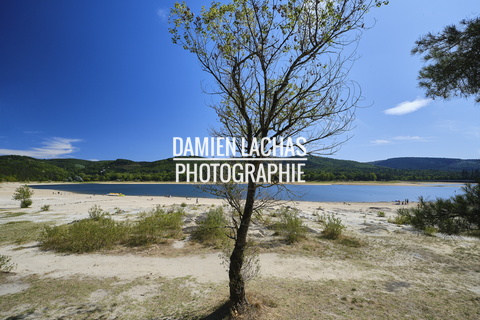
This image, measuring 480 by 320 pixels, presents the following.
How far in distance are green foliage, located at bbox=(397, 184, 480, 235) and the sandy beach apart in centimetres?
184

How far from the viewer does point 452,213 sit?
408 cm

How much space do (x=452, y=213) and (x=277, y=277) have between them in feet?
14.2

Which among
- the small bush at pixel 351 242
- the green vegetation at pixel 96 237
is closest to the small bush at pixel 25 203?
the green vegetation at pixel 96 237

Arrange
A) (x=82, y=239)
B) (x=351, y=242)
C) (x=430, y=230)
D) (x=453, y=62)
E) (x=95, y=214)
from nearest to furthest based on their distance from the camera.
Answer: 1. (x=453, y=62)
2. (x=430, y=230)
3. (x=82, y=239)
4. (x=351, y=242)
5. (x=95, y=214)

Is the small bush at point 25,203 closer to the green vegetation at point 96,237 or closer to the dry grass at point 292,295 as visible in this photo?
the green vegetation at point 96,237

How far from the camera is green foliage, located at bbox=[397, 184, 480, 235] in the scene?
384 centimetres

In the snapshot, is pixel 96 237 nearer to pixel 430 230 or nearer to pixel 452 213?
pixel 452 213

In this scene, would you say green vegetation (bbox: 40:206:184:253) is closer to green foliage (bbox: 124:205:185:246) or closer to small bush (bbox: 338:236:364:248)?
green foliage (bbox: 124:205:185:246)

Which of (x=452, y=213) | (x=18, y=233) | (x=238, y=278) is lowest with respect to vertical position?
(x=18, y=233)

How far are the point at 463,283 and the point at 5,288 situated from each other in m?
11.7

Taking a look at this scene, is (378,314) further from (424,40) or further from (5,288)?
(5,288)

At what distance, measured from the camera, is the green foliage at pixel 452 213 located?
3.84 meters

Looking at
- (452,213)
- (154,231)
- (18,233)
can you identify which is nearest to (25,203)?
(18,233)

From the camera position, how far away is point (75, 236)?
27.8 feet
